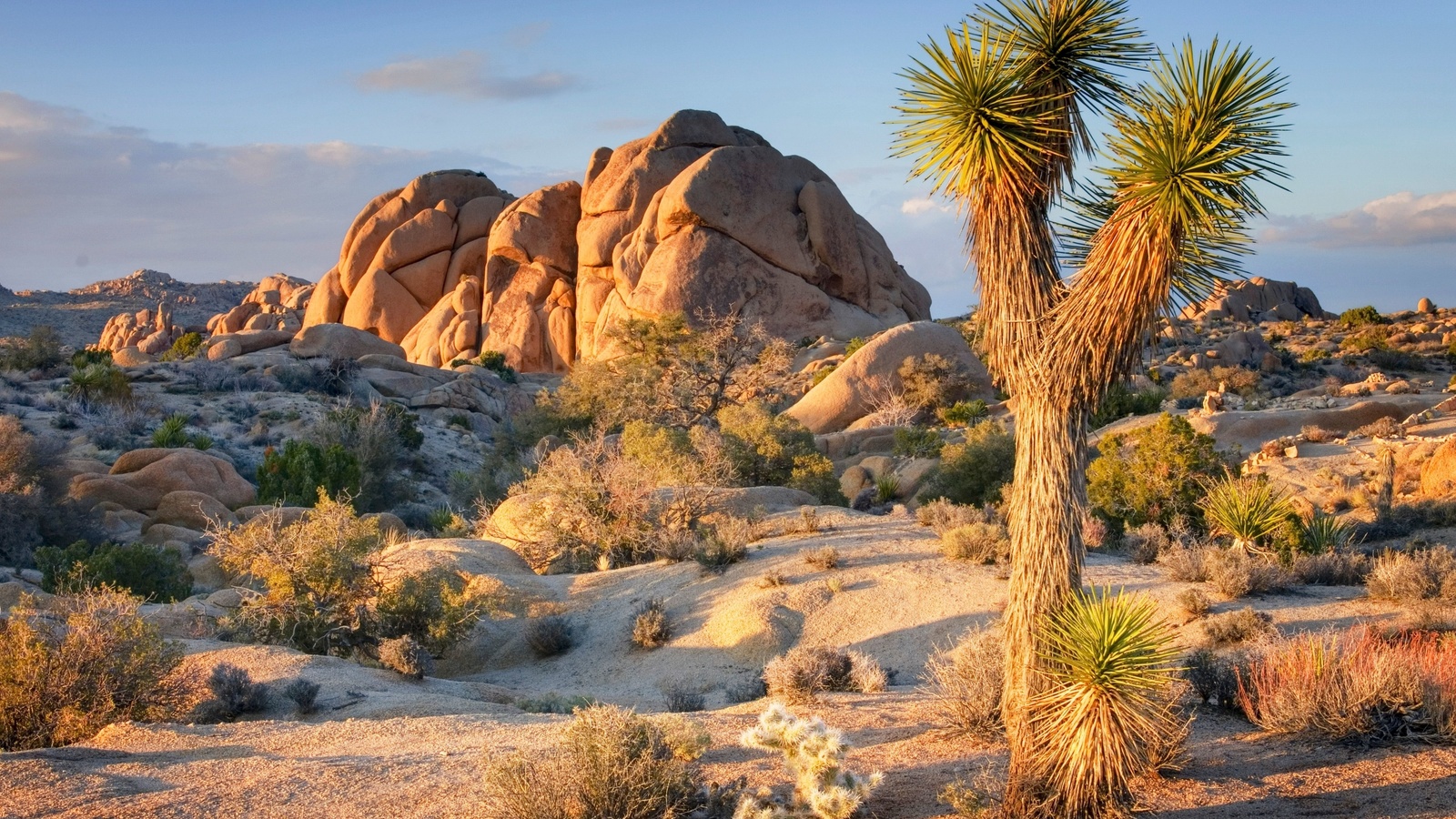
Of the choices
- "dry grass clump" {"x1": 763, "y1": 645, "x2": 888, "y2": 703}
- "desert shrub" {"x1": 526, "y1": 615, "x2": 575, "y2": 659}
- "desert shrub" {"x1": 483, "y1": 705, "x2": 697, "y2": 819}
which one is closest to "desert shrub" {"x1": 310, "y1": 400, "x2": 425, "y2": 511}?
"desert shrub" {"x1": 526, "y1": 615, "x2": 575, "y2": 659}

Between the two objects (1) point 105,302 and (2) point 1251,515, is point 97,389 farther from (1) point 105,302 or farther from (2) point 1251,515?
(1) point 105,302

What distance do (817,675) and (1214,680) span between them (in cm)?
346

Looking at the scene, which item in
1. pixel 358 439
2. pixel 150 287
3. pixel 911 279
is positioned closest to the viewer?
pixel 358 439

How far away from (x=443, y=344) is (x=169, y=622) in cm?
3949

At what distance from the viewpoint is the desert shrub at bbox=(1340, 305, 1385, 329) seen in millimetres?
45969

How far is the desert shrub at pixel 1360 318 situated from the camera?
151 ft

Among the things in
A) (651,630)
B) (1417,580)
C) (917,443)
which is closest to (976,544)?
(651,630)

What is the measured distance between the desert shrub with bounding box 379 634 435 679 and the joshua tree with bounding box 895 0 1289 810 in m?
7.09

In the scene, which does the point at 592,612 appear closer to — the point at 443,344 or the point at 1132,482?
the point at 1132,482

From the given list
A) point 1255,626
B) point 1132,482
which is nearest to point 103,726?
point 1255,626

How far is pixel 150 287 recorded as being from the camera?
291 feet

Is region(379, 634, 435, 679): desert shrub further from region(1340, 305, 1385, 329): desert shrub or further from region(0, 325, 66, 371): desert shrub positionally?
region(1340, 305, 1385, 329): desert shrub

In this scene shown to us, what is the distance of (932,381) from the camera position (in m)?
29.8

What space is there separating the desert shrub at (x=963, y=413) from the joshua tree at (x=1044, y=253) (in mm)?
20967
